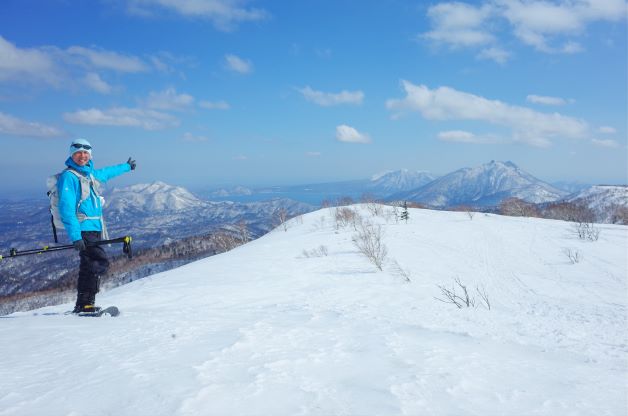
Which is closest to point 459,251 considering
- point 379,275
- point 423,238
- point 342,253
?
point 423,238

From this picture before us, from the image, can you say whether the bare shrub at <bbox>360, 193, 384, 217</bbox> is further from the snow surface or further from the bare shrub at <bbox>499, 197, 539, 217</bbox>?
the snow surface

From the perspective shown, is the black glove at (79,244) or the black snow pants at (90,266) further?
the black snow pants at (90,266)

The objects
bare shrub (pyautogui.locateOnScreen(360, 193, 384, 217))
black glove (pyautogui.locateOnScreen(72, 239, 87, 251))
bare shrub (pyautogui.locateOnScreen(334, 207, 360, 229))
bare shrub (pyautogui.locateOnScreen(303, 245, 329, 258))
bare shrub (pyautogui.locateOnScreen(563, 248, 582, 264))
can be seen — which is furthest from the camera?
bare shrub (pyautogui.locateOnScreen(360, 193, 384, 217))

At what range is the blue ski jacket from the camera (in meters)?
5.62

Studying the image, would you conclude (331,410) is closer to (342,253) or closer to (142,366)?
(142,366)

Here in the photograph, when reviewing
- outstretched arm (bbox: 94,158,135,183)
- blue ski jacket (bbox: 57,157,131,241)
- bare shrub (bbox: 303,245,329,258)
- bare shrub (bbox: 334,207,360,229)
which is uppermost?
outstretched arm (bbox: 94,158,135,183)

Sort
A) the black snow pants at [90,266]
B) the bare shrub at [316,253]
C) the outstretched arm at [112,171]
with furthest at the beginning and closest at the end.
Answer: the bare shrub at [316,253], the outstretched arm at [112,171], the black snow pants at [90,266]

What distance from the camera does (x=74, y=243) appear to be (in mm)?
5492

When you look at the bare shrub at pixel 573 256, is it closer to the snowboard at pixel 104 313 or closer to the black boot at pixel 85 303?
the snowboard at pixel 104 313

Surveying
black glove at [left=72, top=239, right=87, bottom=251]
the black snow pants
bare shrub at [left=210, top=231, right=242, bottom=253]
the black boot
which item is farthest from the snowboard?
bare shrub at [left=210, top=231, right=242, bottom=253]

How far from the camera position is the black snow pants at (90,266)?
238 inches

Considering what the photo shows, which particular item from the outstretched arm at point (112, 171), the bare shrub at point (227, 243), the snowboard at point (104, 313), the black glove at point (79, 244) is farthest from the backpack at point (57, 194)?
the bare shrub at point (227, 243)

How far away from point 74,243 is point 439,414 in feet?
18.6

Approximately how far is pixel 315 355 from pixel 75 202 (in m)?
4.80
